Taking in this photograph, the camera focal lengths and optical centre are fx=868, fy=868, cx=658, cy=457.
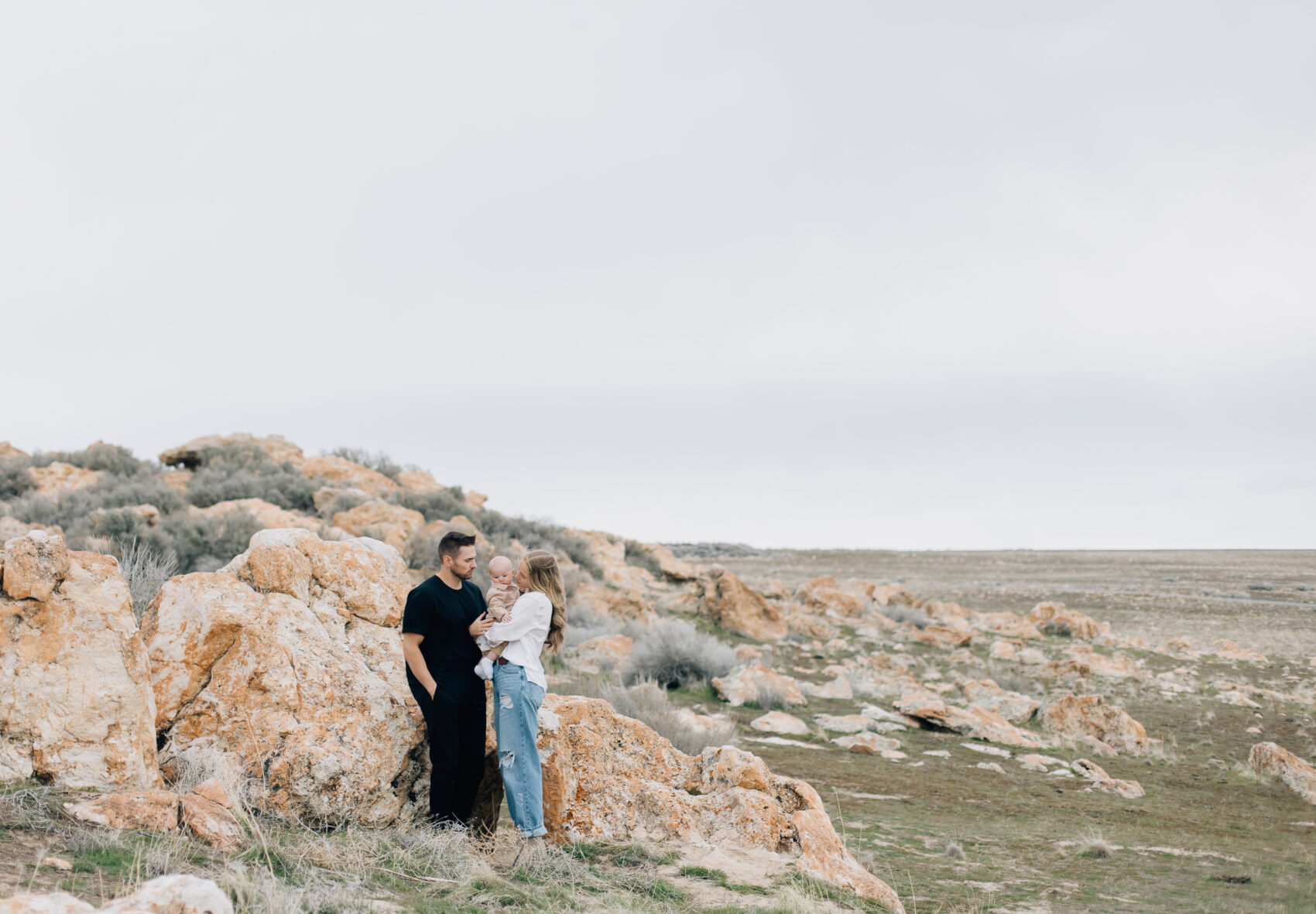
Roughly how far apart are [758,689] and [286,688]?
32.0 ft

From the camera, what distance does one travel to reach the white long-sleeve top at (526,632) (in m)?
5.84

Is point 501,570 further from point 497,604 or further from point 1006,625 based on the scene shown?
point 1006,625

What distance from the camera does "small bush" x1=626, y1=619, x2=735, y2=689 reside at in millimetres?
15305

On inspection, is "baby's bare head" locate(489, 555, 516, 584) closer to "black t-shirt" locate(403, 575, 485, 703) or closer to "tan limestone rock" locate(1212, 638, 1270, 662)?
"black t-shirt" locate(403, 575, 485, 703)

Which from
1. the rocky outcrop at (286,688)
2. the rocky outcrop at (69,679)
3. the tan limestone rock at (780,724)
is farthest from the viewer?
the tan limestone rock at (780,724)

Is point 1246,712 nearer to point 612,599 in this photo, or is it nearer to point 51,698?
point 612,599

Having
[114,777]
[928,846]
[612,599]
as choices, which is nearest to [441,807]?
[114,777]

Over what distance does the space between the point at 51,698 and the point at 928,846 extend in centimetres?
707

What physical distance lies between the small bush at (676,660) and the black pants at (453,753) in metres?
8.80

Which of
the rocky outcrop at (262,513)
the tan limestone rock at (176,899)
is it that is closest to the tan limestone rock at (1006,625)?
the rocky outcrop at (262,513)

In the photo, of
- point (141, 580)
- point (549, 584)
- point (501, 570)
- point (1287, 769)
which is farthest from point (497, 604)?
point (1287, 769)

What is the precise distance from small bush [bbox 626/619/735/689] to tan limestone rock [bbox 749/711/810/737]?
7.88 feet

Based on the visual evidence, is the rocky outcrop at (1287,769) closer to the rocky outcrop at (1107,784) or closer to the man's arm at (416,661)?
the rocky outcrop at (1107,784)

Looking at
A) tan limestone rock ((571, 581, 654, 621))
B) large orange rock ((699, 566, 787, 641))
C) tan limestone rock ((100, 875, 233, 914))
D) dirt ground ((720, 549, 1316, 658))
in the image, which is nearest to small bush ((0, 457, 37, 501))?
tan limestone rock ((571, 581, 654, 621))
